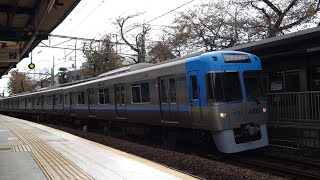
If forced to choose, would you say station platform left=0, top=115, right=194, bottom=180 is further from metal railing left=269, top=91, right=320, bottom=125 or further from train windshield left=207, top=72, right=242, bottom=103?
metal railing left=269, top=91, right=320, bottom=125

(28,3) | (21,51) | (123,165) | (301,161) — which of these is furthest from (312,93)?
(21,51)

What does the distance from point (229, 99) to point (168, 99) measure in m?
2.59

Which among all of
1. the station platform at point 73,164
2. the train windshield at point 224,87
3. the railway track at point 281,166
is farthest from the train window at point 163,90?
the railway track at point 281,166

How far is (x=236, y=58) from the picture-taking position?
1166 cm

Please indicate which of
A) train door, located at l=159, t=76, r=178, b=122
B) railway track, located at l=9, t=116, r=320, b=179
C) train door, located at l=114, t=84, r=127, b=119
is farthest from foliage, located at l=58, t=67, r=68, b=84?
railway track, located at l=9, t=116, r=320, b=179

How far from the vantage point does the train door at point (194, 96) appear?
1141 cm

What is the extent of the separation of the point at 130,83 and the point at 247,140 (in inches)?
251

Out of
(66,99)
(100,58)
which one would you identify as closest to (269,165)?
(66,99)

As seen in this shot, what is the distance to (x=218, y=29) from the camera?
91.2ft

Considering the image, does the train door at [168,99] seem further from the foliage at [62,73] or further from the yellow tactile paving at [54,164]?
the foliage at [62,73]

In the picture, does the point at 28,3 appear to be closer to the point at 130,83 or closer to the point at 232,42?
the point at 130,83

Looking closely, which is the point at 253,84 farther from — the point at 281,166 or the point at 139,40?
the point at 139,40

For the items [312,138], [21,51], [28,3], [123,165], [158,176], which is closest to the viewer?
[158,176]

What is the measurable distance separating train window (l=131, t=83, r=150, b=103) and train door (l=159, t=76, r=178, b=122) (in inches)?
45.1
